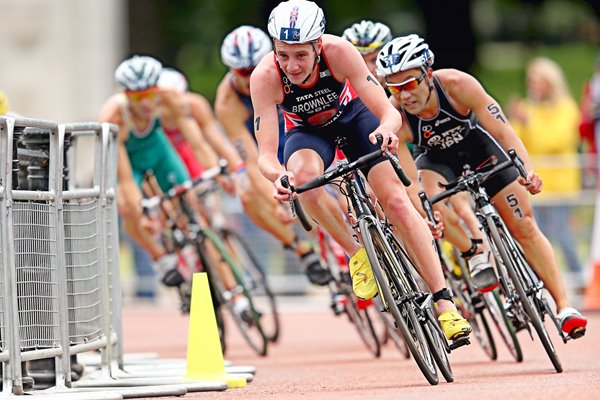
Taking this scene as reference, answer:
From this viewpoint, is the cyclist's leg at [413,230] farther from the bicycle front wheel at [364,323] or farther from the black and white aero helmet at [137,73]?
the black and white aero helmet at [137,73]

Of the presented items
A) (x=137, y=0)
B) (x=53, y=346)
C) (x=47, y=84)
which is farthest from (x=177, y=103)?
(x=137, y=0)

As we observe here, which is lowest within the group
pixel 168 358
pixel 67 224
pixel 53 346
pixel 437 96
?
pixel 168 358

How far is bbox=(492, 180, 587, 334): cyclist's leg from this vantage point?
11.0 metres

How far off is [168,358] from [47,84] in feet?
58.7

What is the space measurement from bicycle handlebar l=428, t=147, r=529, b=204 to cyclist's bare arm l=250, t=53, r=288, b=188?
1457mm

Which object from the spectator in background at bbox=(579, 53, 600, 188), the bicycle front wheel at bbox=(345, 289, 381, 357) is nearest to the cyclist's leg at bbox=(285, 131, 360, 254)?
the bicycle front wheel at bbox=(345, 289, 381, 357)

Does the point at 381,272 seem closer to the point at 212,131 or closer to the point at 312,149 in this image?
the point at 312,149

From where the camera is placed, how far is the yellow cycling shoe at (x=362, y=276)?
970 centimetres

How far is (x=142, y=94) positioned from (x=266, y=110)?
4.51m

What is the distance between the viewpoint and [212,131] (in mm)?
15008

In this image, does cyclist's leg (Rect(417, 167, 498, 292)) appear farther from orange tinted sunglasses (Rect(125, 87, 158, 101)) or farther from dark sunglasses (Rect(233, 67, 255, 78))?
orange tinted sunglasses (Rect(125, 87, 158, 101))

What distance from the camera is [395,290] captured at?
9.61m

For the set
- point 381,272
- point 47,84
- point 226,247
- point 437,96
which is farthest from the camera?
point 47,84

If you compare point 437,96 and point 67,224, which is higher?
point 437,96
